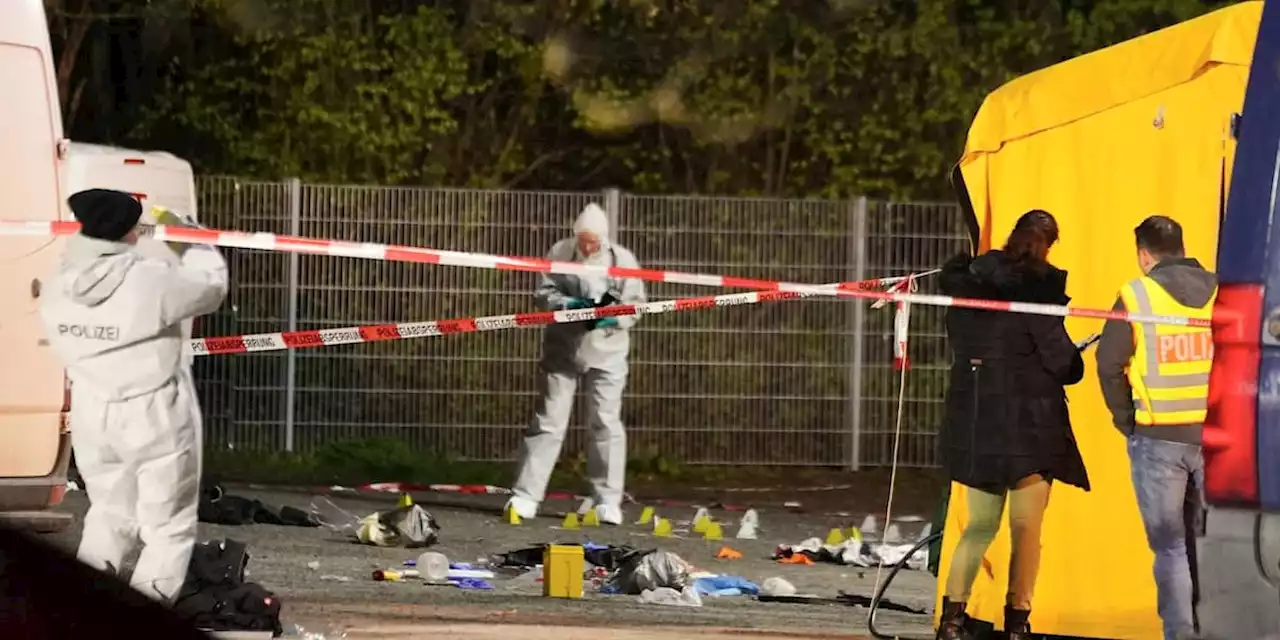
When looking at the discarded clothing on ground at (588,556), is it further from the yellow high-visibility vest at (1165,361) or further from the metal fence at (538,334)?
the metal fence at (538,334)

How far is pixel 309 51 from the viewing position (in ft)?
61.6

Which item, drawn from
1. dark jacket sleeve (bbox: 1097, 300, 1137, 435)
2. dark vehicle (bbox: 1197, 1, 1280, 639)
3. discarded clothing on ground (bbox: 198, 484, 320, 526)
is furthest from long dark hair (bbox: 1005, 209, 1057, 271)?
discarded clothing on ground (bbox: 198, 484, 320, 526)

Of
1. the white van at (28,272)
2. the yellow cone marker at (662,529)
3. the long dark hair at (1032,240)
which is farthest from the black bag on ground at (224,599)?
the yellow cone marker at (662,529)

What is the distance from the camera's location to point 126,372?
6.94 meters

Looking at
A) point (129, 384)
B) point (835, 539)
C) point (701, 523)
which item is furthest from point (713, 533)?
point (129, 384)

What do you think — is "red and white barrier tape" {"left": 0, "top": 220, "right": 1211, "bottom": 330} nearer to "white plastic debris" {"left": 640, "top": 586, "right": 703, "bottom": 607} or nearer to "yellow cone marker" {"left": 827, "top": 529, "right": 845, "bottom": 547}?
"white plastic debris" {"left": 640, "top": 586, "right": 703, "bottom": 607}

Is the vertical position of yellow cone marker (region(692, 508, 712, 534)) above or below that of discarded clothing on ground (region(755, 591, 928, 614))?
above

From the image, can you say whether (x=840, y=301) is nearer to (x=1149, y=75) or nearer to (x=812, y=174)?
(x=812, y=174)

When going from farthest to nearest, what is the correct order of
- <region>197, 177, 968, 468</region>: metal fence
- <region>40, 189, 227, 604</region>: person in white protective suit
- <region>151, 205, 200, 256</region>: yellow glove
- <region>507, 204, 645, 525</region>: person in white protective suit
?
1. <region>197, 177, 968, 468</region>: metal fence
2. <region>507, 204, 645, 525</region>: person in white protective suit
3. <region>151, 205, 200, 256</region>: yellow glove
4. <region>40, 189, 227, 604</region>: person in white protective suit

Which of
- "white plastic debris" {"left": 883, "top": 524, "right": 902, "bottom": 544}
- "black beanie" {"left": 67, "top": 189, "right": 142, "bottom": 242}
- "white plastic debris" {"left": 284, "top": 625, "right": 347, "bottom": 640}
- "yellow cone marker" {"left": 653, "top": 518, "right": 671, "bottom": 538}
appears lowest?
"white plastic debris" {"left": 883, "top": 524, "right": 902, "bottom": 544}

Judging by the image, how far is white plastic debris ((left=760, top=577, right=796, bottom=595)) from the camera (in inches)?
383

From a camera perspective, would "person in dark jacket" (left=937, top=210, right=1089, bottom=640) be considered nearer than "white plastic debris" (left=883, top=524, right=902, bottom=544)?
Yes

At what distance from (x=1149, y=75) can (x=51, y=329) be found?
389cm

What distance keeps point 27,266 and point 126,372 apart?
1670mm
